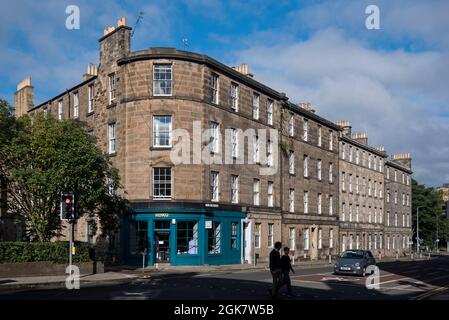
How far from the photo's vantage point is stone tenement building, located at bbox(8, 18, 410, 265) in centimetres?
3525

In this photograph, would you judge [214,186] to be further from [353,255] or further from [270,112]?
[353,255]

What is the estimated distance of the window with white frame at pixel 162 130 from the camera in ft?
117

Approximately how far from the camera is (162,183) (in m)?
35.4

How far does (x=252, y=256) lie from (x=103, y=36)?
1934cm

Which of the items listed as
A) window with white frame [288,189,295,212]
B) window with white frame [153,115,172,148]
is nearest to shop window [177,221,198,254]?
window with white frame [153,115,172,148]

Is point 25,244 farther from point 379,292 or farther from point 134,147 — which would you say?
point 379,292

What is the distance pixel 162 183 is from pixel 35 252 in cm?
1154

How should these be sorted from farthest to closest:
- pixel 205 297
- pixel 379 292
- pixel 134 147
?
pixel 134 147 → pixel 379 292 → pixel 205 297

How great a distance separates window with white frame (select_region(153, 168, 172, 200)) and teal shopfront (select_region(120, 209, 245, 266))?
3.90ft

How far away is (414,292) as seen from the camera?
2167 cm

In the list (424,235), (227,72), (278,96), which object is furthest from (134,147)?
(424,235)

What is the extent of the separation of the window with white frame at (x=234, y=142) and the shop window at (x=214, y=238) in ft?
17.5

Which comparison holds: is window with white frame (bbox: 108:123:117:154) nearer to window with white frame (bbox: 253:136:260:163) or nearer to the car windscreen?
window with white frame (bbox: 253:136:260:163)

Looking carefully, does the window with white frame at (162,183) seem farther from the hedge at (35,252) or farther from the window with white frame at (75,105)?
the window with white frame at (75,105)
